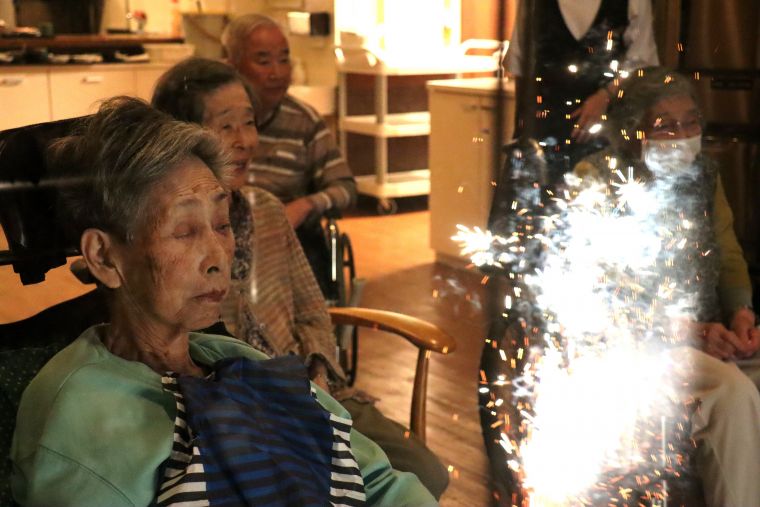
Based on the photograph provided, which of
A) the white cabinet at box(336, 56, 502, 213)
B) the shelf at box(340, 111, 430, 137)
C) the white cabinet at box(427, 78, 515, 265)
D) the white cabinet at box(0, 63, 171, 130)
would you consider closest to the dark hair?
the white cabinet at box(427, 78, 515, 265)

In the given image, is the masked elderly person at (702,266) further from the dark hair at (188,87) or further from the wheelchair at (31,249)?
the wheelchair at (31,249)

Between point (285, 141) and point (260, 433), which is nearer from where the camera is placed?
point (260, 433)

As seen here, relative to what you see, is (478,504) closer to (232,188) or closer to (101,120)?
(232,188)

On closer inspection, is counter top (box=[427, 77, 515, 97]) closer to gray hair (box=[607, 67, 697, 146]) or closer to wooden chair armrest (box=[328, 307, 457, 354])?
gray hair (box=[607, 67, 697, 146])

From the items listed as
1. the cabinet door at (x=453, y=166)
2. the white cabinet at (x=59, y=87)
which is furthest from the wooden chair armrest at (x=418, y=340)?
the white cabinet at (x=59, y=87)

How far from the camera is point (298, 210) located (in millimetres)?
2223

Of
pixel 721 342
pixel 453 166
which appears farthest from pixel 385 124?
pixel 721 342

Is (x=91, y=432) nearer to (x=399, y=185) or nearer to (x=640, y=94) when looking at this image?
(x=640, y=94)

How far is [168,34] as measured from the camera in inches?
227

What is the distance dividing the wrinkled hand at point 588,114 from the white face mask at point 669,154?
204 millimetres

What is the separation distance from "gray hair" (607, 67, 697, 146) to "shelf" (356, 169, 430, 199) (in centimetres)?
296

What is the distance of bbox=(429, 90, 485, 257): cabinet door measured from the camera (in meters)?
3.49

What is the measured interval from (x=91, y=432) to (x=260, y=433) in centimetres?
17

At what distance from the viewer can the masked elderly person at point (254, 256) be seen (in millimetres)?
1623
